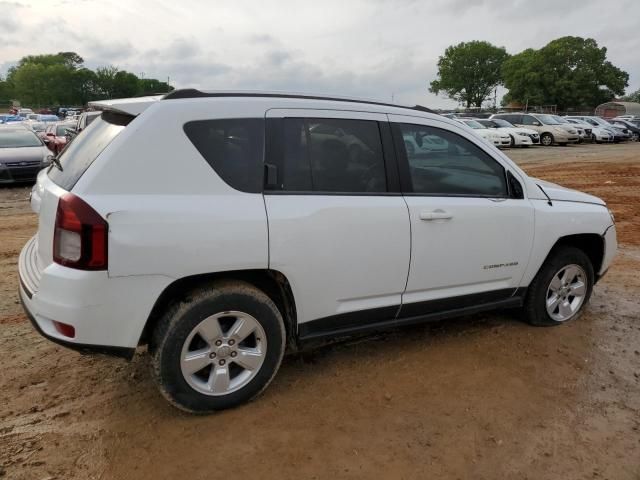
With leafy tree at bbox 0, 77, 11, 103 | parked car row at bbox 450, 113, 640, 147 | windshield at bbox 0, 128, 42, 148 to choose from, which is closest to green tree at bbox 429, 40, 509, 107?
parked car row at bbox 450, 113, 640, 147

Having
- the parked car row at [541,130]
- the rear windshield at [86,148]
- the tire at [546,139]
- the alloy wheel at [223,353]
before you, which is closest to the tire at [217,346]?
the alloy wheel at [223,353]

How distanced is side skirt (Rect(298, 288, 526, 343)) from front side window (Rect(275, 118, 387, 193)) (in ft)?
2.64

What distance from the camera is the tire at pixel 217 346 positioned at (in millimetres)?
2818

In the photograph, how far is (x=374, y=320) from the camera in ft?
11.3

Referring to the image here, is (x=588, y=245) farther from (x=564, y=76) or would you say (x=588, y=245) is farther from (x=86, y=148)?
(x=564, y=76)

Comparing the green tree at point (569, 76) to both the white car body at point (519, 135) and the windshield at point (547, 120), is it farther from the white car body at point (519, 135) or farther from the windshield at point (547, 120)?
the white car body at point (519, 135)

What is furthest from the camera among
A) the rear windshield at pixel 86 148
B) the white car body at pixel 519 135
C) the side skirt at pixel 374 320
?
the white car body at pixel 519 135

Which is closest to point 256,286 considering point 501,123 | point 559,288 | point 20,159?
point 559,288

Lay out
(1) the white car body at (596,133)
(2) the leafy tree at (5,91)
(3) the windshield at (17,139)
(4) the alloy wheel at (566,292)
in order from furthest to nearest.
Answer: (2) the leafy tree at (5,91) < (1) the white car body at (596,133) < (3) the windshield at (17,139) < (4) the alloy wheel at (566,292)

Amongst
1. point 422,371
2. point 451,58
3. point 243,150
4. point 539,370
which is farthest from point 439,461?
point 451,58

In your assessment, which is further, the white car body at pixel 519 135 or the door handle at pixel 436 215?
the white car body at pixel 519 135

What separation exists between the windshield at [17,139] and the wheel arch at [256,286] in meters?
11.6

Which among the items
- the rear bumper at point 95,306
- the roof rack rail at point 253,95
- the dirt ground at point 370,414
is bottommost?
the dirt ground at point 370,414

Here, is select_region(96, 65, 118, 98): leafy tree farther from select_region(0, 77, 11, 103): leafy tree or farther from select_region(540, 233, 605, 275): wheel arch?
select_region(540, 233, 605, 275): wheel arch
